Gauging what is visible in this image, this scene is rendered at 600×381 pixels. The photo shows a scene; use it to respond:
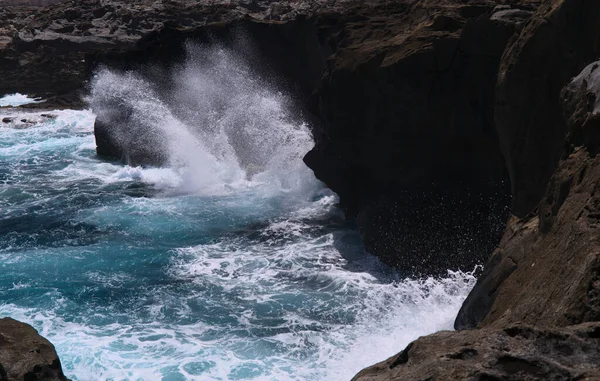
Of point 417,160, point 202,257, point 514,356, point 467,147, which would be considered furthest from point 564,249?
point 202,257

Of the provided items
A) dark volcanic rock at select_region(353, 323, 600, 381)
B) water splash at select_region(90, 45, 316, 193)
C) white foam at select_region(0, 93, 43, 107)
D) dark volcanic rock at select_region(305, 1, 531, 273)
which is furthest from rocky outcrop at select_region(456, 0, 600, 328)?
white foam at select_region(0, 93, 43, 107)

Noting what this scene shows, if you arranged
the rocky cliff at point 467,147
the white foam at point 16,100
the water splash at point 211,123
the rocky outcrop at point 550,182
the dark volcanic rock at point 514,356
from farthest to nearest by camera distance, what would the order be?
the white foam at point 16,100 → the water splash at point 211,123 → the rocky outcrop at point 550,182 → the rocky cliff at point 467,147 → the dark volcanic rock at point 514,356

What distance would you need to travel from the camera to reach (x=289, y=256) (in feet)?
57.7

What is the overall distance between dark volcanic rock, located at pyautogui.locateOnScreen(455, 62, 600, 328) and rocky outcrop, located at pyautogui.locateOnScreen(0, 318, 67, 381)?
488cm

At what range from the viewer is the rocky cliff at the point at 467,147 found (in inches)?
195

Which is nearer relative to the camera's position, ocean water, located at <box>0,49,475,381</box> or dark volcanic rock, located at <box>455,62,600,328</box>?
dark volcanic rock, located at <box>455,62,600,328</box>

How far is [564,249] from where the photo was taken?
20.9 feet

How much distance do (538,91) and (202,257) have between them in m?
9.67

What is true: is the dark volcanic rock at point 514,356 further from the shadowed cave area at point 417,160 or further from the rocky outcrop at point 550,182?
the shadowed cave area at point 417,160

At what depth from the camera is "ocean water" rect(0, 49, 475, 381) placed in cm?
1292

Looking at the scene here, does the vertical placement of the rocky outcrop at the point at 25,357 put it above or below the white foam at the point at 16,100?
above

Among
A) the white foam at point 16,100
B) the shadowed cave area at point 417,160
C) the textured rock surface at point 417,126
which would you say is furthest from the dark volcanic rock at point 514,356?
the white foam at point 16,100

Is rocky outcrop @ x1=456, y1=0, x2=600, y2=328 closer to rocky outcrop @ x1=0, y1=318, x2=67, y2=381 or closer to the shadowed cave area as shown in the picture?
the shadowed cave area

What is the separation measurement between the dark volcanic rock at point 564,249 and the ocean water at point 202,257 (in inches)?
156
